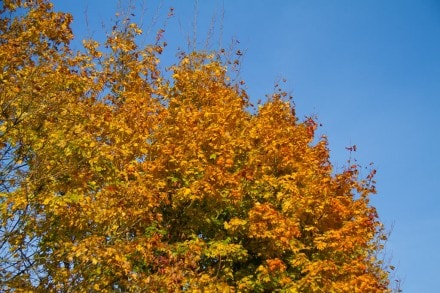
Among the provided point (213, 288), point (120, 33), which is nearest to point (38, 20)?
point (120, 33)

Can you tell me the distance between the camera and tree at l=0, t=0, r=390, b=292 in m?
9.89

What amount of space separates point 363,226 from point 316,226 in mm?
1803

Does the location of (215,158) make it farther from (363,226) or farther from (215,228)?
(363,226)

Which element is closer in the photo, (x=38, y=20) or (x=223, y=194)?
(x=223, y=194)

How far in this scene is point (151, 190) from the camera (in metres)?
13.0

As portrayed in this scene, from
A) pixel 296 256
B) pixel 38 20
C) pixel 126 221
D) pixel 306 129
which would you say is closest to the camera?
pixel 126 221

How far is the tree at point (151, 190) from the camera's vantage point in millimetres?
9891

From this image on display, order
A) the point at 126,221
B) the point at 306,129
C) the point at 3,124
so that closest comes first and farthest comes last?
the point at 3,124 → the point at 126,221 → the point at 306,129

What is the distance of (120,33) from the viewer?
23.0 metres

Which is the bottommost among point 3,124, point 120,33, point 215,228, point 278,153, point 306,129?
point 3,124

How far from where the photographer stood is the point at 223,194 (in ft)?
48.6

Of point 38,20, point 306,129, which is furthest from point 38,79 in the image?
point 306,129

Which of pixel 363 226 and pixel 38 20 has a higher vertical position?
pixel 38 20

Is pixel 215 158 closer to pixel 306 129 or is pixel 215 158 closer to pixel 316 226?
pixel 316 226
